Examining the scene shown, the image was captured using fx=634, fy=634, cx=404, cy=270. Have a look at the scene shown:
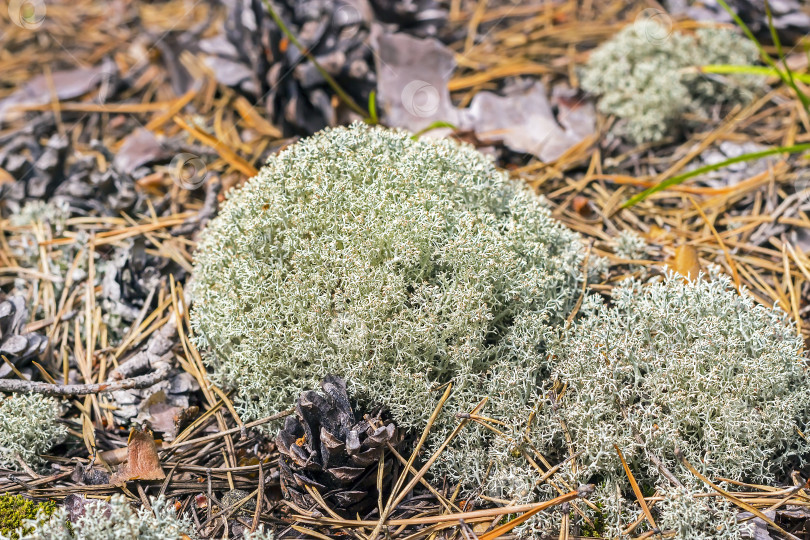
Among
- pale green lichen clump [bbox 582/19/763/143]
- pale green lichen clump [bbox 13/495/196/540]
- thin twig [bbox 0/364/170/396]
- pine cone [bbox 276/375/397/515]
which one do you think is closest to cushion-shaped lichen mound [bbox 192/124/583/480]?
pine cone [bbox 276/375/397/515]

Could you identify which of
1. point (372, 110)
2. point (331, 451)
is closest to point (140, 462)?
point (331, 451)

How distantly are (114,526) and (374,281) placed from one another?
1.21 metres

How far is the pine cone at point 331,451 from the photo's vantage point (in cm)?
229

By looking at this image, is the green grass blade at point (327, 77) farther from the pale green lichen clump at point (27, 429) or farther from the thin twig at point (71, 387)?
the pale green lichen clump at point (27, 429)

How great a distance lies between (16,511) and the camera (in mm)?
2215

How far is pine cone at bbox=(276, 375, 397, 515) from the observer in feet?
7.50

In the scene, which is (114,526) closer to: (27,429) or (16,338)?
(27,429)

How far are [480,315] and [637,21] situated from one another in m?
3.28

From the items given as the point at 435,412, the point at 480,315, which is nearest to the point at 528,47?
the point at 480,315

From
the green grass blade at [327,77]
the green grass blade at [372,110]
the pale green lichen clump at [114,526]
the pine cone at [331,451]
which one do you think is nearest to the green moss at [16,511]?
the pale green lichen clump at [114,526]

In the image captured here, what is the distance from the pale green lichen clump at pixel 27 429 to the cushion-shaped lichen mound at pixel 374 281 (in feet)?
2.15

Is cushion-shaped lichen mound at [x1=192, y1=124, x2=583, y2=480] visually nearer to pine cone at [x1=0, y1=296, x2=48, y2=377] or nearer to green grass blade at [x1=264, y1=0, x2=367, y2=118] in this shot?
pine cone at [x1=0, y1=296, x2=48, y2=377]

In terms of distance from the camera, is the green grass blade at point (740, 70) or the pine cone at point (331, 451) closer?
the pine cone at point (331, 451)

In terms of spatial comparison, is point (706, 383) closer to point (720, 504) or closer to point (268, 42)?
point (720, 504)
